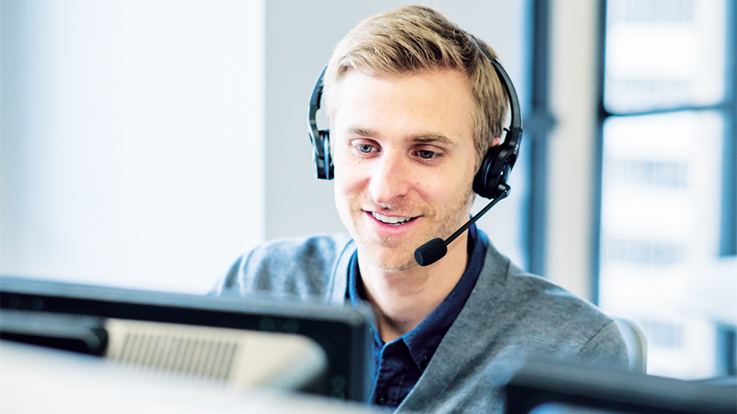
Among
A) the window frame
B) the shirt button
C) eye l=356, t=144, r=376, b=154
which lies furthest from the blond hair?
the window frame

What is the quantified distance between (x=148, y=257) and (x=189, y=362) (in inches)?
58.7

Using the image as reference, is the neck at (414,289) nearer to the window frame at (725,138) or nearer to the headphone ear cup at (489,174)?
the headphone ear cup at (489,174)

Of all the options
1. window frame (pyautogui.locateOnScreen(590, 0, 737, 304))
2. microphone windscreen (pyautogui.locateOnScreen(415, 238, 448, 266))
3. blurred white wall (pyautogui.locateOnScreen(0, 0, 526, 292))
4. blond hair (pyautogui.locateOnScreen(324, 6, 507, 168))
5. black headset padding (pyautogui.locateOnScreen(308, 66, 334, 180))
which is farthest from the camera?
window frame (pyautogui.locateOnScreen(590, 0, 737, 304))

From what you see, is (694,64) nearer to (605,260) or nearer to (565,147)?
(565,147)

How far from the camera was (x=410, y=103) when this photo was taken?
1.03 metres

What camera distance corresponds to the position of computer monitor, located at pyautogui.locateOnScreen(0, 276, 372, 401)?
1.44 feet

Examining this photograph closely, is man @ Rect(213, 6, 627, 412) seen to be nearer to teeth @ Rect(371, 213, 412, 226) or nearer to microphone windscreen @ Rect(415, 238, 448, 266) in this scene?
teeth @ Rect(371, 213, 412, 226)

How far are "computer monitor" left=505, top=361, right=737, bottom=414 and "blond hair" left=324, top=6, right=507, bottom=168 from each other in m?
0.75

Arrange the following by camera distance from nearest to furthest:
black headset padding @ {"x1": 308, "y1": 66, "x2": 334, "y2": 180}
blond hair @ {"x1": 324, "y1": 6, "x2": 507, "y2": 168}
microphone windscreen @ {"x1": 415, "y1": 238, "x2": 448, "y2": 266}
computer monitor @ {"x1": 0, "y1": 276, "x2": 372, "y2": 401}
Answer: computer monitor @ {"x1": 0, "y1": 276, "x2": 372, "y2": 401}, microphone windscreen @ {"x1": 415, "y1": 238, "x2": 448, "y2": 266}, blond hair @ {"x1": 324, "y1": 6, "x2": 507, "y2": 168}, black headset padding @ {"x1": 308, "y1": 66, "x2": 334, "y2": 180}

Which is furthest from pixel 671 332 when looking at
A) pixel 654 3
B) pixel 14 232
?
pixel 14 232

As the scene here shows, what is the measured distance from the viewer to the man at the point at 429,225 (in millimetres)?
992

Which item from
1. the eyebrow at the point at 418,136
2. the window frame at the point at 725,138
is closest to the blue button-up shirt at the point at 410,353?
the eyebrow at the point at 418,136

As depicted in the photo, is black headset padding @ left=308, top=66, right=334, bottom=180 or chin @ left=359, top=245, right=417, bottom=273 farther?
black headset padding @ left=308, top=66, right=334, bottom=180

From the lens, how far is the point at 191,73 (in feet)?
5.74
